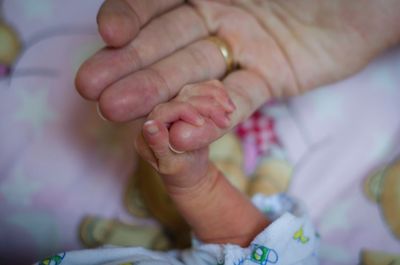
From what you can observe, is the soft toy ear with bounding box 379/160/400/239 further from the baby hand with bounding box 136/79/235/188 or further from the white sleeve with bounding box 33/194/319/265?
the baby hand with bounding box 136/79/235/188

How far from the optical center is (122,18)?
0.63 meters

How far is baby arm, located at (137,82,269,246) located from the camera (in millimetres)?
539

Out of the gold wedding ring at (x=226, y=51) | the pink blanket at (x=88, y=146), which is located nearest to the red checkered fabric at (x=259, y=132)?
the pink blanket at (x=88, y=146)

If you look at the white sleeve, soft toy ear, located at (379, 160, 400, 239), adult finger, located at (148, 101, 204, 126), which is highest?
adult finger, located at (148, 101, 204, 126)

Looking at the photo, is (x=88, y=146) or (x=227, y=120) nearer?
(x=227, y=120)

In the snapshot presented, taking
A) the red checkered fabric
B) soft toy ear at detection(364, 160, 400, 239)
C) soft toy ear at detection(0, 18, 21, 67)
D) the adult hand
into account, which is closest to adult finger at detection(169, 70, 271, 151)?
the adult hand

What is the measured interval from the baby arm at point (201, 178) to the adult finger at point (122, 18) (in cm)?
12

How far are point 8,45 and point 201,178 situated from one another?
43 cm

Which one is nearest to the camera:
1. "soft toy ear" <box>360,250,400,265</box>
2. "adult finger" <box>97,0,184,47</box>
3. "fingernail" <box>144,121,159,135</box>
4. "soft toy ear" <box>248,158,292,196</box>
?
"fingernail" <box>144,121,159,135</box>

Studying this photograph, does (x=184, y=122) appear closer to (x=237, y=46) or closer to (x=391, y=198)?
(x=237, y=46)

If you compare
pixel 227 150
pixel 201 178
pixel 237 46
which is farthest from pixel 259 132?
pixel 201 178

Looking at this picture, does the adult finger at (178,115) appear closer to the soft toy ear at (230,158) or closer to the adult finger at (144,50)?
the adult finger at (144,50)

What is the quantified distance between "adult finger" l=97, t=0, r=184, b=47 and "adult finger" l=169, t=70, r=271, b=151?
6.0 inches

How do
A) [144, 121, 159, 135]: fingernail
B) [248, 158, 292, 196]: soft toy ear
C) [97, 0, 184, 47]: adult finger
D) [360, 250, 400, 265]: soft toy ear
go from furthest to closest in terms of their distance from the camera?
1. [248, 158, 292, 196]: soft toy ear
2. [360, 250, 400, 265]: soft toy ear
3. [97, 0, 184, 47]: adult finger
4. [144, 121, 159, 135]: fingernail
